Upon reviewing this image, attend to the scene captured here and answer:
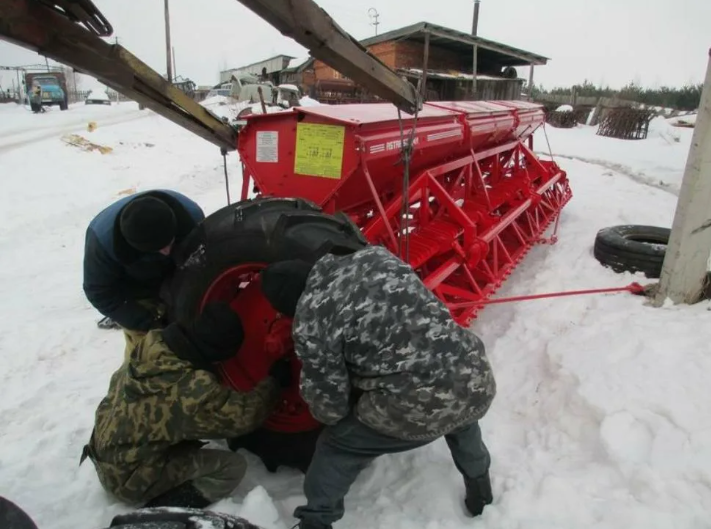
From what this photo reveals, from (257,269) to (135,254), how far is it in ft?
2.41

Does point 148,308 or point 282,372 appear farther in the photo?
point 148,308

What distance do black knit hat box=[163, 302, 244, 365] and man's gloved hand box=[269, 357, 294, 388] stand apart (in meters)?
0.35

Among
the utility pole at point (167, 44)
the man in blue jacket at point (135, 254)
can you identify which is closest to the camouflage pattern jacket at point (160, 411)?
the man in blue jacket at point (135, 254)

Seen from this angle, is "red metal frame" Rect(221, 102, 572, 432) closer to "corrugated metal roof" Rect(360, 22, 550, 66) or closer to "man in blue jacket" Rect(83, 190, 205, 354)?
"man in blue jacket" Rect(83, 190, 205, 354)

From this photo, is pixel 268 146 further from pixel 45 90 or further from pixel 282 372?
pixel 45 90

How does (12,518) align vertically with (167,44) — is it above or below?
below

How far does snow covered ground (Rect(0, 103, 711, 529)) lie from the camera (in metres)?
2.23

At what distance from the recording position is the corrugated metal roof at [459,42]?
12.9 metres

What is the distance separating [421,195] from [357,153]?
44.2 inches

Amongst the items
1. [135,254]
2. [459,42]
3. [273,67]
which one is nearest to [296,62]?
[273,67]

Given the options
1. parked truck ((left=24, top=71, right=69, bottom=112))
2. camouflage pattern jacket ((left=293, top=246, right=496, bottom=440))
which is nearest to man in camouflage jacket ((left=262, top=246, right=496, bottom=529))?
camouflage pattern jacket ((left=293, top=246, right=496, bottom=440))

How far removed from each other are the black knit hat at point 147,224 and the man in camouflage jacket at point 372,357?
2.51 ft

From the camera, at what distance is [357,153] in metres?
3.11

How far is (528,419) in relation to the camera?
293 cm
